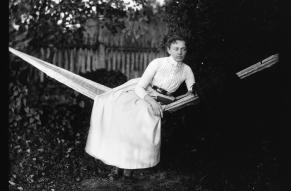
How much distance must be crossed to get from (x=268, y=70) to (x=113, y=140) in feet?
5.13

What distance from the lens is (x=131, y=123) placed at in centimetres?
314

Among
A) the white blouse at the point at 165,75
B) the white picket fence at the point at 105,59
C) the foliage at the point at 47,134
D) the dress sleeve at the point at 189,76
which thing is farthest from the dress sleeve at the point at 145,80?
the white picket fence at the point at 105,59

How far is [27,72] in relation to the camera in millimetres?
4523

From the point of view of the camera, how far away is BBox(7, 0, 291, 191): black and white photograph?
2.89 meters

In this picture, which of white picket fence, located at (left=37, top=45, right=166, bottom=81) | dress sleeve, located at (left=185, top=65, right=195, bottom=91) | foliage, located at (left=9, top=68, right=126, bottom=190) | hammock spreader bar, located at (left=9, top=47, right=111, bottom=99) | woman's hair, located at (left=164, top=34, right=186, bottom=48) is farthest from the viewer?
white picket fence, located at (left=37, top=45, right=166, bottom=81)

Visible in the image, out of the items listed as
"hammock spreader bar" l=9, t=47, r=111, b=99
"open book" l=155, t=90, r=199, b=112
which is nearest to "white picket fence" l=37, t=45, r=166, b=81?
"hammock spreader bar" l=9, t=47, r=111, b=99

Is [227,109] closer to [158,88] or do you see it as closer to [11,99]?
[158,88]

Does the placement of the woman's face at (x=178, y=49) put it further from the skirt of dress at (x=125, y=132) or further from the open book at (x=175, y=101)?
the skirt of dress at (x=125, y=132)

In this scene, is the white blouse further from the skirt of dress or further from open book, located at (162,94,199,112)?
open book, located at (162,94,199,112)

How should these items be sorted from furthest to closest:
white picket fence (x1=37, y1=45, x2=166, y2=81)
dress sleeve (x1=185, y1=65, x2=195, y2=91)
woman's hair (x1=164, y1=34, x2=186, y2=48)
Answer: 1. white picket fence (x1=37, y1=45, x2=166, y2=81)
2. dress sleeve (x1=185, y1=65, x2=195, y2=91)
3. woman's hair (x1=164, y1=34, x2=186, y2=48)

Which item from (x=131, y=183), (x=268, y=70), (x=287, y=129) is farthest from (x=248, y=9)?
(x=131, y=183)

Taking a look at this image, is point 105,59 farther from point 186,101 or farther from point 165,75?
point 186,101

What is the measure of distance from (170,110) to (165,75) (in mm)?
428

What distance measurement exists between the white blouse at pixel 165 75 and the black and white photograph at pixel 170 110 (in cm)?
1
